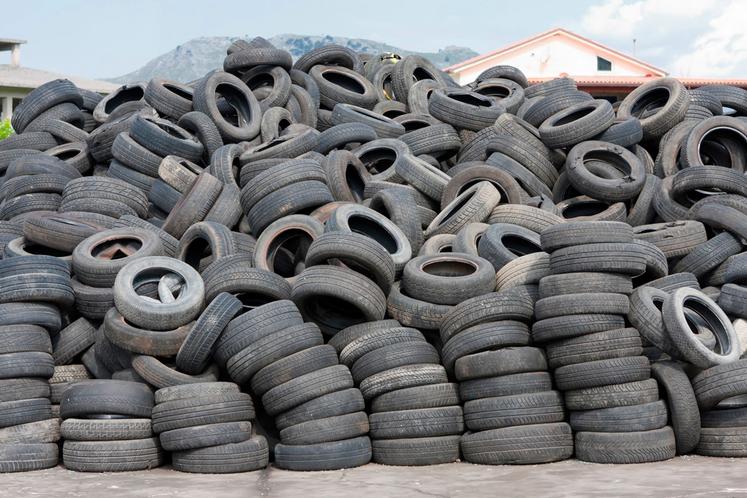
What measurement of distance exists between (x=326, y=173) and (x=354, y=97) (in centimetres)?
476

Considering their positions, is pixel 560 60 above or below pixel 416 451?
below

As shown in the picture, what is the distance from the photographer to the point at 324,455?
9898 millimetres

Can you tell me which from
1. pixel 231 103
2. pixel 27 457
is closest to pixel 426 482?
pixel 27 457

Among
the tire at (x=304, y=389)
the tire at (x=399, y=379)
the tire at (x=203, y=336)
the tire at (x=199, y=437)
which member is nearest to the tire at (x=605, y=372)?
the tire at (x=399, y=379)

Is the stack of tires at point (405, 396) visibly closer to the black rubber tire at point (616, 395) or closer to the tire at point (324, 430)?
the tire at point (324, 430)

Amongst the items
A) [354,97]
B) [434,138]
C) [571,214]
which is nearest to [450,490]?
[571,214]

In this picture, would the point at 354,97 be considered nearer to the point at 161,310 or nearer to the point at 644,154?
the point at 644,154

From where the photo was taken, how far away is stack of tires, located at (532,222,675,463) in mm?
9961

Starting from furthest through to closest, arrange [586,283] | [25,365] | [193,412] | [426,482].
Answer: [25,365]
[586,283]
[193,412]
[426,482]

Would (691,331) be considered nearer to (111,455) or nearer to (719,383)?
(719,383)

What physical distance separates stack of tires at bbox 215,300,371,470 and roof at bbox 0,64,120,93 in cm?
4667

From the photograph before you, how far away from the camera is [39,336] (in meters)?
10.9

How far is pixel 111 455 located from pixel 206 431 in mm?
953

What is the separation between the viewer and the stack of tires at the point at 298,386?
32.8 feet
